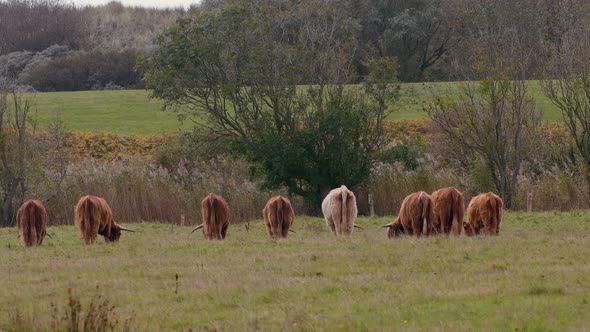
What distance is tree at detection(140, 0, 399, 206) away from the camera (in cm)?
3544

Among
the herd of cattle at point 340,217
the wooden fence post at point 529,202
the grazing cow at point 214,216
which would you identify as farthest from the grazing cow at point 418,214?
the wooden fence post at point 529,202

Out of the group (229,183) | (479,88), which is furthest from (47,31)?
(479,88)

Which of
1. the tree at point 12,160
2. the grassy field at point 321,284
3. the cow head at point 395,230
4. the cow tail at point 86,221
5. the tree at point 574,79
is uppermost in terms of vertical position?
the tree at point 574,79

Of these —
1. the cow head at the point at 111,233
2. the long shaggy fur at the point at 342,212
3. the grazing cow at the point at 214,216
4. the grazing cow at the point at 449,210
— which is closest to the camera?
the grazing cow at the point at 449,210

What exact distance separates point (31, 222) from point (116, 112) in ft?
147

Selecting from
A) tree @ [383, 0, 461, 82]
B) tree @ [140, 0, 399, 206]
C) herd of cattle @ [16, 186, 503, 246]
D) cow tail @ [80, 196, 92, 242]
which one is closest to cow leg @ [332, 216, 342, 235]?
herd of cattle @ [16, 186, 503, 246]

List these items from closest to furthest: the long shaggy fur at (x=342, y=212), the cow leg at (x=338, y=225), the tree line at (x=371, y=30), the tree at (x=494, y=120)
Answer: the long shaggy fur at (x=342, y=212), the cow leg at (x=338, y=225), the tree at (x=494, y=120), the tree line at (x=371, y=30)

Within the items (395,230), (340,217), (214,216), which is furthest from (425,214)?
(214,216)

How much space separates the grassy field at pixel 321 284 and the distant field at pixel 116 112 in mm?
35536

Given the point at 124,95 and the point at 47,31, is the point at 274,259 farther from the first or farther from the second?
the point at 47,31

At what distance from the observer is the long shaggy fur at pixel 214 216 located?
75.0 ft

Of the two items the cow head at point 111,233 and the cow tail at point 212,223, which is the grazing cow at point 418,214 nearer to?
the cow tail at point 212,223

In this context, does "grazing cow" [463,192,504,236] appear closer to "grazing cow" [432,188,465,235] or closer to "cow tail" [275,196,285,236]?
"grazing cow" [432,188,465,235]

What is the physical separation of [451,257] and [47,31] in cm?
8386
